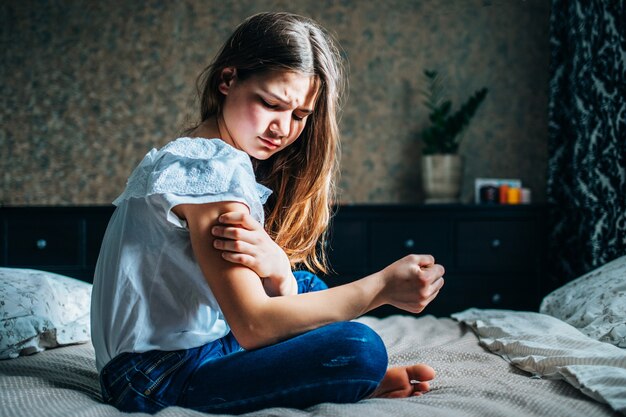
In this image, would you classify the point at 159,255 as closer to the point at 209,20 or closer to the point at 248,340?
the point at 248,340

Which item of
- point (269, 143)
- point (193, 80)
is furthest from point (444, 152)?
point (269, 143)

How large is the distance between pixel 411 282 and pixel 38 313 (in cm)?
103

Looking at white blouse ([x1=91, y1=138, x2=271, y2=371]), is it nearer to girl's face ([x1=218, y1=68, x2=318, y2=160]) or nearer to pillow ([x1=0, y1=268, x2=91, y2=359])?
girl's face ([x1=218, y1=68, x2=318, y2=160])

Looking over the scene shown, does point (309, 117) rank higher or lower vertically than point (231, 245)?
higher

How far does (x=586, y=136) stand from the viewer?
282 cm

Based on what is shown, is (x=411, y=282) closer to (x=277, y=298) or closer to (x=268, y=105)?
(x=277, y=298)

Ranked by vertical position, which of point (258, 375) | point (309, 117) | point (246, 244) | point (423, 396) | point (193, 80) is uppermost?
point (193, 80)

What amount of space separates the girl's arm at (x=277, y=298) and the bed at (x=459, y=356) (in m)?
0.14

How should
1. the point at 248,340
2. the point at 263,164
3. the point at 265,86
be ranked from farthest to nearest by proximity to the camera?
1. the point at 263,164
2. the point at 265,86
3. the point at 248,340

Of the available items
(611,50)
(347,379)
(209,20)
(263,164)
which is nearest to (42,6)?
(209,20)

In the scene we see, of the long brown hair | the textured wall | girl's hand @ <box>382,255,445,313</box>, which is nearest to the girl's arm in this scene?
girl's hand @ <box>382,255,445,313</box>

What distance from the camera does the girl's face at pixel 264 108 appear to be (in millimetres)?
1274

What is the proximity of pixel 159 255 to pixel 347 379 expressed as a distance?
394mm

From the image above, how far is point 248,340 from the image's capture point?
107cm
